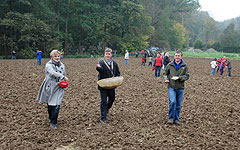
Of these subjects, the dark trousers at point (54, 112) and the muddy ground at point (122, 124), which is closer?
the muddy ground at point (122, 124)

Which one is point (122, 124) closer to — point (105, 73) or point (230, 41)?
point (105, 73)

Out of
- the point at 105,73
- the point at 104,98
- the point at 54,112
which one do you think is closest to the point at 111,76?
the point at 105,73

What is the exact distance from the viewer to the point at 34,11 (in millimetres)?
38188

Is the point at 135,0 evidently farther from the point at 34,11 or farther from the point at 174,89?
the point at 174,89

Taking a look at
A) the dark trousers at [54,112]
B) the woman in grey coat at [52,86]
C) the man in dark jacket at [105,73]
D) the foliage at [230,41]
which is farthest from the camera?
the foliage at [230,41]

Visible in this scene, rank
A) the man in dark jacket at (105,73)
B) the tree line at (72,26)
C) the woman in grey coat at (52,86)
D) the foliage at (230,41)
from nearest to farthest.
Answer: the woman in grey coat at (52,86)
the man in dark jacket at (105,73)
the tree line at (72,26)
the foliage at (230,41)

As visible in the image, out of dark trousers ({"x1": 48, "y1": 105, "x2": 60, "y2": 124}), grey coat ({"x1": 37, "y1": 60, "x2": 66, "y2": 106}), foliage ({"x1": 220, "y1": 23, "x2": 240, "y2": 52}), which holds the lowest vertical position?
dark trousers ({"x1": 48, "y1": 105, "x2": 60, "y2": 124})

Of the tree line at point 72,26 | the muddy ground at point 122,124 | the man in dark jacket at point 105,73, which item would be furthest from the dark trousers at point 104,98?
the tree line at point 72,26

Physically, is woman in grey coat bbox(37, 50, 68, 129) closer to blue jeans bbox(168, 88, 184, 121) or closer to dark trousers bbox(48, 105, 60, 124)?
dark trousers bbox(48, 105, 60, 124)

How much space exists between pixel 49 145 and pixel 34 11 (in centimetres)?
3906

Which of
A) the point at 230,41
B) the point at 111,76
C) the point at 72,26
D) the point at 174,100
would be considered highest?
the point at 72,26

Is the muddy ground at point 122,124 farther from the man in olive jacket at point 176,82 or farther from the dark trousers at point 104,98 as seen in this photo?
the man in olive jacket at point 176,82

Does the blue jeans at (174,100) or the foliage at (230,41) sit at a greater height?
the foliage at (230,41)

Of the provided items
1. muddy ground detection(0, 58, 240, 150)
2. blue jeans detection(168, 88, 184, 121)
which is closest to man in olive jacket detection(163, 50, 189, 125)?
blue jeans detection(168, 88, 184, 121)
